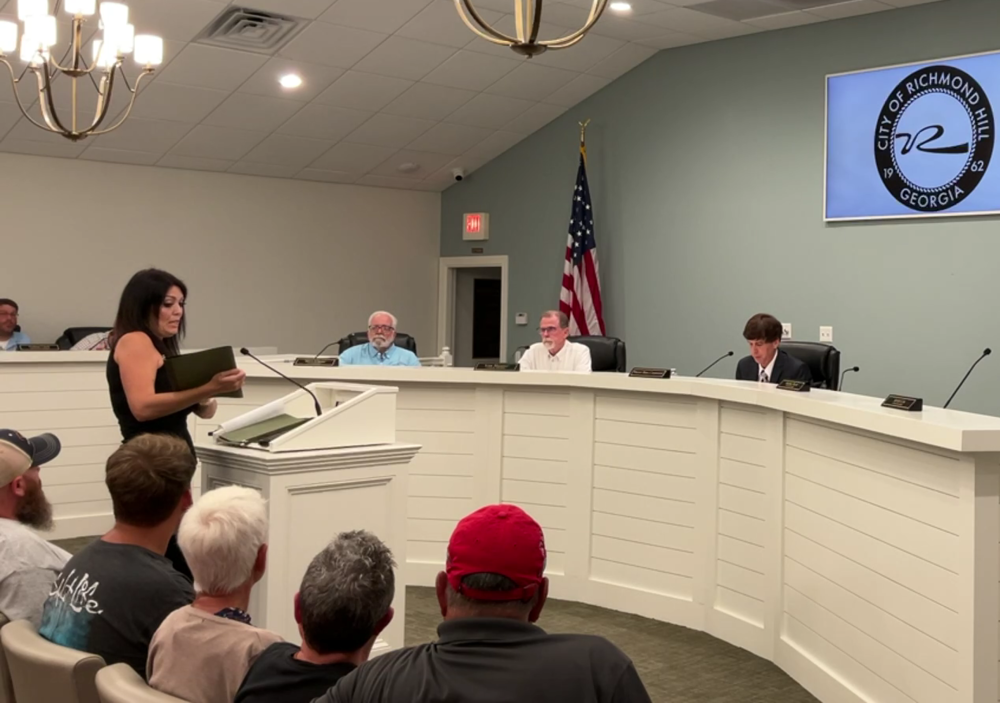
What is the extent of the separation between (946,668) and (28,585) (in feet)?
7.36

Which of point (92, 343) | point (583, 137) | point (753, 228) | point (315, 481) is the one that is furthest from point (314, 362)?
point (583, 137)

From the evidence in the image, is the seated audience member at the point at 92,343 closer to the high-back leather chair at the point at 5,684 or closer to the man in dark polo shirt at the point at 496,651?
the high-back leather chair at the point at 5,684

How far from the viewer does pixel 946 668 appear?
2811 millimetres

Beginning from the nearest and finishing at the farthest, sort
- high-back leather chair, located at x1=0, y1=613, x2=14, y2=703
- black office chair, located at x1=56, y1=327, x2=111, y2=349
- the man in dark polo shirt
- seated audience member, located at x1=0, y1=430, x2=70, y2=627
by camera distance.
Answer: the man in dark polo shirt, high-back leather chair, located at x1=0, y1=613, x2=14, y2=703, seated audience member, located at x1=0, y1=430, x2=70, y2=627, black office chair, located at x1=56, y1=327, x2=111, y2=349

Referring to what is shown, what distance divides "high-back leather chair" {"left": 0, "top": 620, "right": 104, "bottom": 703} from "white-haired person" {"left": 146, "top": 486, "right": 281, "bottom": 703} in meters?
0.15

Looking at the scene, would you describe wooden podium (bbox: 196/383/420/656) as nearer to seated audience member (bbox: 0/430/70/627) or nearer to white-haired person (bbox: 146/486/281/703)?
seated audience member (bbox: 0/430/70/627)

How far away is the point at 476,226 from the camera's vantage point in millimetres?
10500

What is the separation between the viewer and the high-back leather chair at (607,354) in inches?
260

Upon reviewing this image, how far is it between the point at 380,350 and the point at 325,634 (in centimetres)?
481

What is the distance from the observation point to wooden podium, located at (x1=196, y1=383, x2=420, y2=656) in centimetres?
319

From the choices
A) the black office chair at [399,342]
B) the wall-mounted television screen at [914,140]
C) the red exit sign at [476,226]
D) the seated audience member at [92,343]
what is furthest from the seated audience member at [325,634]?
the red exit sign at [476,226]

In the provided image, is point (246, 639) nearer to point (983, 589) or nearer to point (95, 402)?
point (983, 589)

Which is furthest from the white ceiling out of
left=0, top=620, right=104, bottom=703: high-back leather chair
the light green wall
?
left=0, top=620, right=104, bottom=703: high-back leather chair

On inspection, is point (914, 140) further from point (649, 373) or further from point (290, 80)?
point (290, 80)
